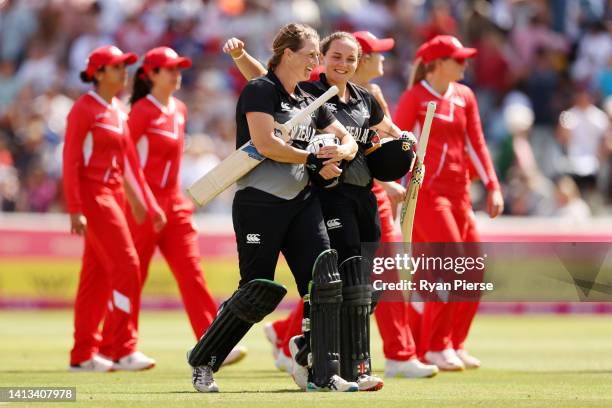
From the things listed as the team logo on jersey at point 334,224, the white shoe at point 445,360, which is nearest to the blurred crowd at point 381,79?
the white shoe at point 445,360

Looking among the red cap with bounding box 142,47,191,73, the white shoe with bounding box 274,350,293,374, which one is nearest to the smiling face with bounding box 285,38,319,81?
the white shoe with bounding box 274,350,293,374


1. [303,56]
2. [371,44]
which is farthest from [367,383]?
[371,44]

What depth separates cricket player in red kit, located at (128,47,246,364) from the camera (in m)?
12.6

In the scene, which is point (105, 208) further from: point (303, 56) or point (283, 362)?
point (303, 56)

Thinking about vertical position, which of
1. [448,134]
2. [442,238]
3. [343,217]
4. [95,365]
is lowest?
[95,365]

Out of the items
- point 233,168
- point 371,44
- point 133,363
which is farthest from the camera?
point 133,363

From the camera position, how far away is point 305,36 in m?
9.74

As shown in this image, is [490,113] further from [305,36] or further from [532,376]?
[305,36]

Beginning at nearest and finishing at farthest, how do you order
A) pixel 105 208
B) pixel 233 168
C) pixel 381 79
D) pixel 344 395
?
pixel 344 395
pixel 233 168
pixel 105 208
pixel 381 79

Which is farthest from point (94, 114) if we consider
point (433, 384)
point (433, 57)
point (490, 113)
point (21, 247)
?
point (490, 113)

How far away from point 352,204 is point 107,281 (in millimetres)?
3571

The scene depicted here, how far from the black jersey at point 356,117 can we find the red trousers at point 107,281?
9.62ft

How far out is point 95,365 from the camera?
12.7 m
